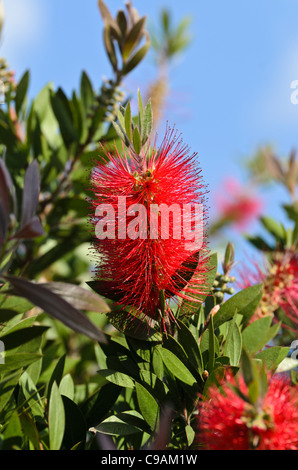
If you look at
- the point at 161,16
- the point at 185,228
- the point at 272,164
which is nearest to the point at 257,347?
the point at 185,228

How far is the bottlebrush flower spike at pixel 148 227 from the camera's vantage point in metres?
1.19

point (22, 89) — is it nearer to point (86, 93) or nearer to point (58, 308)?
point (86, 93)

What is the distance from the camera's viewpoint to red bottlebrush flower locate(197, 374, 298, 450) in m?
0.88

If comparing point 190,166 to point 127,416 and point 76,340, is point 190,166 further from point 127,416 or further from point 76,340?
point 76,340

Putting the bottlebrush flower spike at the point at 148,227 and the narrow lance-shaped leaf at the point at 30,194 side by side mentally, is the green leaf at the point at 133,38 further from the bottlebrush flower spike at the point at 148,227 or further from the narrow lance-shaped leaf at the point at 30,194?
the narrow lance-shaped leaf at the point at 30,194

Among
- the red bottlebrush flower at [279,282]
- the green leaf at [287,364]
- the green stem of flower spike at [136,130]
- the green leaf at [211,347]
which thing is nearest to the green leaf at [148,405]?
the green leaf at [211,347]

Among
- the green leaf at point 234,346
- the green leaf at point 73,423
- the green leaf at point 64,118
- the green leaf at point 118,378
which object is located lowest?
the green leaf at point 73,423

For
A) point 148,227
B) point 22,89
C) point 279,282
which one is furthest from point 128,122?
point 22,89

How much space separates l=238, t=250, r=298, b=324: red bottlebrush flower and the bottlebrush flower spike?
2.02 feet

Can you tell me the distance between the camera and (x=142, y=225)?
1.20m

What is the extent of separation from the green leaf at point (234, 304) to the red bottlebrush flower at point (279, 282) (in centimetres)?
43

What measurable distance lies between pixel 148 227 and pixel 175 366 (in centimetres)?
34

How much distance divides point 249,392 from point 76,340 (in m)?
1.75

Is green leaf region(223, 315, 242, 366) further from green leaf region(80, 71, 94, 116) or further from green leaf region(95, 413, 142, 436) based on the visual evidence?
green leaf region(80, 71, 94, 116)
